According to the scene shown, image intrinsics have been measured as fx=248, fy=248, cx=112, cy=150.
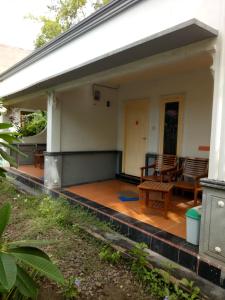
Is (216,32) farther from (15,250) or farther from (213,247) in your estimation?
(15,250)

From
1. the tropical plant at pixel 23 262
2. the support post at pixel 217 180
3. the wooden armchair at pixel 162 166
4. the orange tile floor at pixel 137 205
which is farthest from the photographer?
the wooden armchair at pixel 162 166

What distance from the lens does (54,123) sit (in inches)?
228

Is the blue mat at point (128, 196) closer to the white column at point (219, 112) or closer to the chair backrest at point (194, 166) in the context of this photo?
the chair backrest at point (194, 166)

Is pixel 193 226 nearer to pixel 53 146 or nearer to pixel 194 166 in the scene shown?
Answer: pixel 194 166

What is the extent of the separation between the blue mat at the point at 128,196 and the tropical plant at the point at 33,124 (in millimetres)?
6043

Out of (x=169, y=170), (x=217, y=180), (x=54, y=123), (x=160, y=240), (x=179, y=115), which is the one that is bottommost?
(x=160, y=240)

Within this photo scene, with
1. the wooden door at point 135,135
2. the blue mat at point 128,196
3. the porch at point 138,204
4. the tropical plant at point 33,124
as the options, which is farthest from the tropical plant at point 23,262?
the tropical plant at point 33,124

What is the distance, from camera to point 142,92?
642cm

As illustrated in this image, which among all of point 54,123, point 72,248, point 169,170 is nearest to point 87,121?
point 54,123

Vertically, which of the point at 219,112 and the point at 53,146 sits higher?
the point at 219,112

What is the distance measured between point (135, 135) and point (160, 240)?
386cm

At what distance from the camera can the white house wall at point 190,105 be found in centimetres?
507

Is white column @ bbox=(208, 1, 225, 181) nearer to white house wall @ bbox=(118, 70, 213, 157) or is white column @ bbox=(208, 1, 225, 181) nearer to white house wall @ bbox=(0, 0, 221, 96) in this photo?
white house wall @ bbox=(0, 0, 221, 96)

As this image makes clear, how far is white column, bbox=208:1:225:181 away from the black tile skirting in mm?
932
